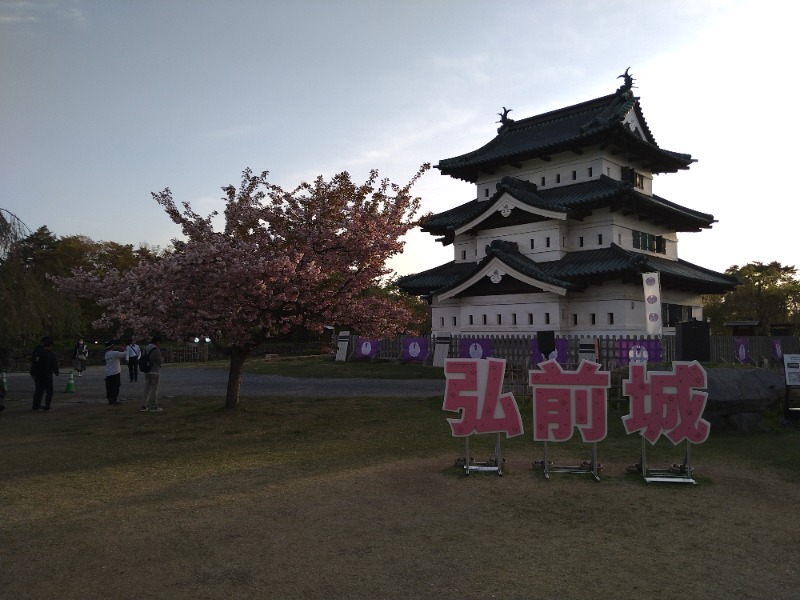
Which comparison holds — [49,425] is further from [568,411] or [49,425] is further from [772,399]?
[772,399]

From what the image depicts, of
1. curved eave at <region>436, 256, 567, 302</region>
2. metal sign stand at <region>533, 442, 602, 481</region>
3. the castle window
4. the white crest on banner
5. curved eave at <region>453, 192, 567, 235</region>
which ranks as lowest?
metal sign stand at <region>533, 442, 602, 481</region>

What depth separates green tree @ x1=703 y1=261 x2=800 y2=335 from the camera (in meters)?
50.8

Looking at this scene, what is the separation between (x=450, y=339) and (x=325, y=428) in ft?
55.7

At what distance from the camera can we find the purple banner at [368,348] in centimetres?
3259

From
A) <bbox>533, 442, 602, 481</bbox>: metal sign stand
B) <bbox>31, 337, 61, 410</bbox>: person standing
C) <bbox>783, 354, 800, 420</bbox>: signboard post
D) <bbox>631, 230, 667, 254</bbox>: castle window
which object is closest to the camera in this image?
<bbox>533, 442, 602, 481</bbox>: metal sign stand

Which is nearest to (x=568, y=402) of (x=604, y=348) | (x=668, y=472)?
(x=668, y=472)

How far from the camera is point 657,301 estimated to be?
75.6 feet

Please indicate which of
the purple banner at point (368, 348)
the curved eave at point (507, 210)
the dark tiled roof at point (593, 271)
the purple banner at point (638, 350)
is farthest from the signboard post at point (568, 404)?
the purple banner at point (368, 348)

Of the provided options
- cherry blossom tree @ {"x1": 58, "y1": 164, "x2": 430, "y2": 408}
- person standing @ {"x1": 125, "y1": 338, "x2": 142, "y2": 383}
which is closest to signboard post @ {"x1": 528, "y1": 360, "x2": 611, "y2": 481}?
cherry blossom tree @ {"x1": 58, "y1": 164, "x2": 430, "y2": 408}

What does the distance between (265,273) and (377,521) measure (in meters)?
7.51

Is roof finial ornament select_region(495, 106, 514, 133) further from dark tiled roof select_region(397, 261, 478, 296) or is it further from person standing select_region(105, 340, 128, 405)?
person standing select_region(105, 340, 128, 405)

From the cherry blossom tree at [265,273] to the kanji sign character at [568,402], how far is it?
6.40 meters

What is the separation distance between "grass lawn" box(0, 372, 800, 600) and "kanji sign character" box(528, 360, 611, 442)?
71cm

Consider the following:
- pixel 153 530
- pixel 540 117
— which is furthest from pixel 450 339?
pixel 153 530
